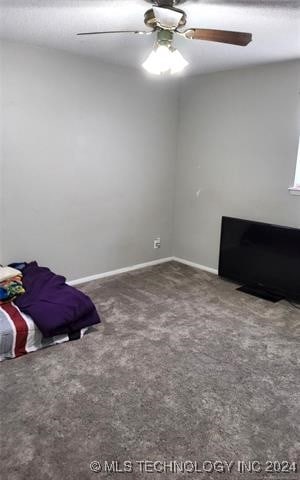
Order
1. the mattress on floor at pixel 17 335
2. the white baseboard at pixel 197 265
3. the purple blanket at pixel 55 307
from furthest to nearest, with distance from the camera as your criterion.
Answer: the white baseboard at pixel 197 265 < the purple blanket at pixel 55 307 < the mattress on floor at pixel 17 335

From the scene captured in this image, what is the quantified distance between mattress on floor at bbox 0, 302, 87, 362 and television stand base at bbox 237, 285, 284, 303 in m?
2.14

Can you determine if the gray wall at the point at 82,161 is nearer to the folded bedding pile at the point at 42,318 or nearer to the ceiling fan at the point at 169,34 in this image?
the folded bedding pile at the point at 42,318

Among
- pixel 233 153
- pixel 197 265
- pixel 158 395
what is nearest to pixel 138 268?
pixel 197 265

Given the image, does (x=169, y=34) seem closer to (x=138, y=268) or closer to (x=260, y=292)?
(x=260, y=292)

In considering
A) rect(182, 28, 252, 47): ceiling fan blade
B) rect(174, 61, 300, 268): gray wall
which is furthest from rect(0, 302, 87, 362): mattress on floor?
rect(174, 61, 300, 268): gray wall

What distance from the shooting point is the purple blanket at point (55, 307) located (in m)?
2.58

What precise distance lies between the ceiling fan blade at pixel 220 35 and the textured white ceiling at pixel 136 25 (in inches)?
6.3

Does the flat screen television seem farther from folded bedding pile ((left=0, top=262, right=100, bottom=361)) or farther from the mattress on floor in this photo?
the mattress on floor

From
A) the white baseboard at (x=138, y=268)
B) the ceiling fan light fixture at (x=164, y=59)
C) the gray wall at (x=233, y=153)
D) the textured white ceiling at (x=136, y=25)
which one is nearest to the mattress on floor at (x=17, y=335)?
the white baseboard at (x=138, y=268)

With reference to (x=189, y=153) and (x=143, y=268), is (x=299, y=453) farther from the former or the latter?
(x=189, y=153)

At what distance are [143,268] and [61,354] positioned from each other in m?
2.14

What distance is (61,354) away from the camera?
2.56m

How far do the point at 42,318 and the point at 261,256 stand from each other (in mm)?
2323

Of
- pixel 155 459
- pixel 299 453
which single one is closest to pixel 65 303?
pixel 155 459
